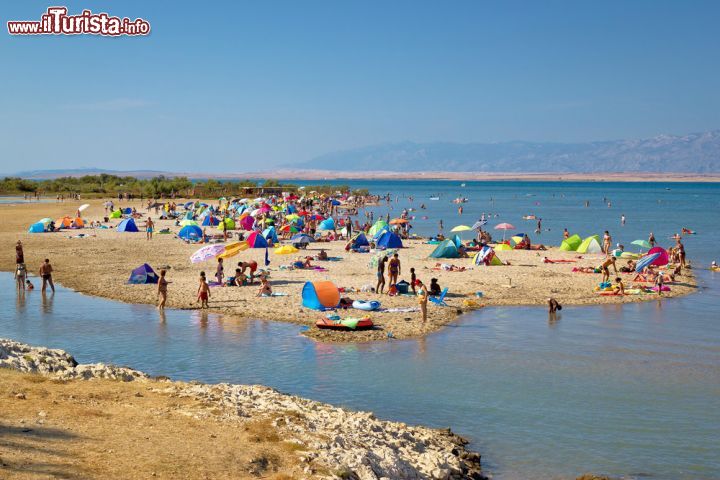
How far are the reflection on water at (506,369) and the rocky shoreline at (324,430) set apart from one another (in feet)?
3.28

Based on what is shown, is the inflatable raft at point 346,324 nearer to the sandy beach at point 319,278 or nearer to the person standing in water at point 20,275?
the sandy beach at point 319,278

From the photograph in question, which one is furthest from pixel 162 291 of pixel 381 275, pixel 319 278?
pixel 319 278

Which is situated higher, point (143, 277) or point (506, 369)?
point (143, 277)

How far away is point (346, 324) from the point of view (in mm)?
18469

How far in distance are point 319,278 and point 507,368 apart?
12103mm

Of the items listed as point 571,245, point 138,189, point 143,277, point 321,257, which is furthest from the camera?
point 138,189

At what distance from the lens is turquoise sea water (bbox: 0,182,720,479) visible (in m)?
11.5

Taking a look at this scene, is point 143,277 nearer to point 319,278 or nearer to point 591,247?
point 319,278

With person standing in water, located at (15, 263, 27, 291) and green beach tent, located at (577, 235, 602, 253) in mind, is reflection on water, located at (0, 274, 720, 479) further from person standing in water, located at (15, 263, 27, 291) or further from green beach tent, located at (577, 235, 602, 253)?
green beach tent, located at (577, 235, 602, 253)

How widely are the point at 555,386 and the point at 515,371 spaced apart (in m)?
1.18

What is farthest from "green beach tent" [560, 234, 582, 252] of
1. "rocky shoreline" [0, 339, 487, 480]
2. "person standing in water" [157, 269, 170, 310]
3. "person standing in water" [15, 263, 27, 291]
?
"rocky shoreline" [0, 339, 487, 480]

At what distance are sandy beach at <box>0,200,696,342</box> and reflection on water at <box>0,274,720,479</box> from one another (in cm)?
89

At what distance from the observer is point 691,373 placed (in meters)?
15.4

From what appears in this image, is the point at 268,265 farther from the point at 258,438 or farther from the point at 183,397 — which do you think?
the point at 258,438
